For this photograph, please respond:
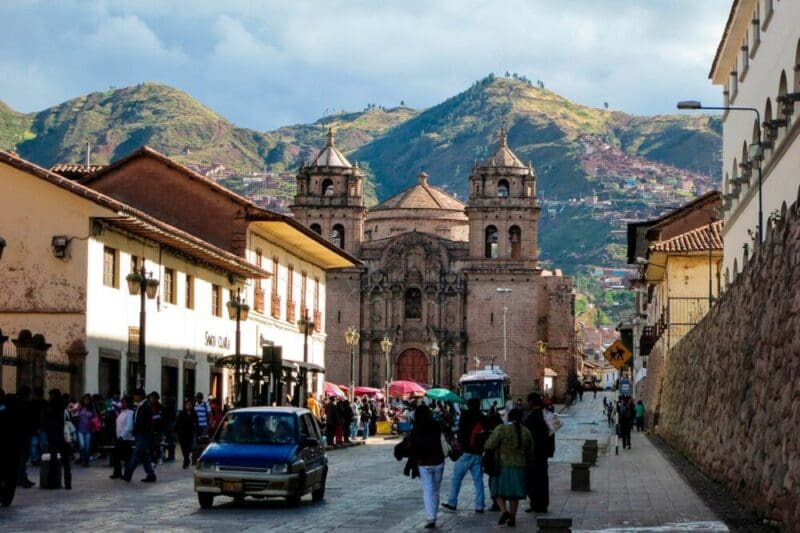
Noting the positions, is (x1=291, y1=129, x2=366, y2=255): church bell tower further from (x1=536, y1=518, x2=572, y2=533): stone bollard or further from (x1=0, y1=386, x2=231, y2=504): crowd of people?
(x1=536, y1=518, x2=572, y2=533): stone bollard

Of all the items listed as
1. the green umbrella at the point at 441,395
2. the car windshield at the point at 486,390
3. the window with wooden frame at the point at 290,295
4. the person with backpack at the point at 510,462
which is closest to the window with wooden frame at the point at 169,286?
the window with wooden frame at the point at 290,295

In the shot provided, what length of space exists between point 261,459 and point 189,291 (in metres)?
23.2

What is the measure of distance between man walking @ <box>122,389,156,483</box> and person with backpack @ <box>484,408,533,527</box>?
25.5ft

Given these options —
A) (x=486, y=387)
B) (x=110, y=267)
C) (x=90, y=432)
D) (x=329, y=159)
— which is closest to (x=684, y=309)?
(x=110, y=267)

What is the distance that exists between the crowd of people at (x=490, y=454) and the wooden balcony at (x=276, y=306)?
106 feet

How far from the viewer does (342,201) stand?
124 meters

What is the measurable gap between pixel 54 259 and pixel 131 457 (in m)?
10.9

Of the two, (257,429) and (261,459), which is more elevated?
(257,429)

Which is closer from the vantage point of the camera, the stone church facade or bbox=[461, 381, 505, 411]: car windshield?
bbox=[461, 381, 505, 411]: car windshield

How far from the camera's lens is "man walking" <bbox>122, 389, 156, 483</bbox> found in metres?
25.9

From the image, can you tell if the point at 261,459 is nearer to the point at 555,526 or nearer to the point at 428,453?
the point at 428,453

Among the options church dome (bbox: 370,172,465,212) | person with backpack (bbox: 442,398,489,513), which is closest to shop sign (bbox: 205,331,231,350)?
person with backpack (bbox: 442,398,489,513)

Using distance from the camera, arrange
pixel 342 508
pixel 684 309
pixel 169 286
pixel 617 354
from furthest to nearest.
Answer: 1. pixel 684 309
2. pixel 617 354
3. pixel 169 286
4. pixel 342 508

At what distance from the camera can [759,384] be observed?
1972cm
